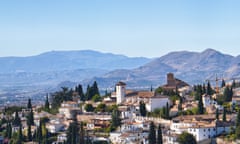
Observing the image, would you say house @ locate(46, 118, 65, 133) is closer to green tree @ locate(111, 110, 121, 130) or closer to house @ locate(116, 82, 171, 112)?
green tree @ locate(111, 110, 121, 130)

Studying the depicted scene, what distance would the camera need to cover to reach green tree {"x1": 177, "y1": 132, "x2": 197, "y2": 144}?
54.9 metres

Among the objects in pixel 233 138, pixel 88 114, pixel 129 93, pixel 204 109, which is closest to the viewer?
pixel 233 138

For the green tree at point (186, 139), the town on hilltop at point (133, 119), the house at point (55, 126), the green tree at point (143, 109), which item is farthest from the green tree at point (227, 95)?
the house at point (55, 126)

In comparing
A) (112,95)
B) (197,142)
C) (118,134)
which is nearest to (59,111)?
(112,95)

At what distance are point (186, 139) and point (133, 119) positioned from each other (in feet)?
40.3

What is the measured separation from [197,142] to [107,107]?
1813cm

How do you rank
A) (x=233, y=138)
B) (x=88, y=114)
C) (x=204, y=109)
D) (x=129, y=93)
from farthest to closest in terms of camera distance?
(x=129, y=93), (x=88, y=114), (x=204, y=109), (x=233, y=138)

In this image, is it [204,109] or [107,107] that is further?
[107,107]

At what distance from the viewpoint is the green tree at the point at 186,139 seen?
54.9 metres

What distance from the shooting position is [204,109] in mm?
65000

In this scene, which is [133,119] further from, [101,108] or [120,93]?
[120,93]

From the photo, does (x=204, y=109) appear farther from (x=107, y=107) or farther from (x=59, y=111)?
(x=59, y=111)

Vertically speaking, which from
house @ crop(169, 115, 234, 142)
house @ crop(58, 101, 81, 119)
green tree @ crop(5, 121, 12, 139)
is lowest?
green tree @ crop(5, 121, 12, 139)

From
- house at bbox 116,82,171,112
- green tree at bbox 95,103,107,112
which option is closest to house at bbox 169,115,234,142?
house at bbox 116,82,171,112
